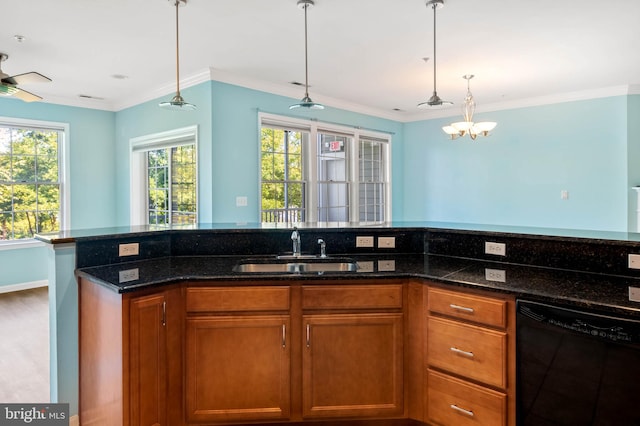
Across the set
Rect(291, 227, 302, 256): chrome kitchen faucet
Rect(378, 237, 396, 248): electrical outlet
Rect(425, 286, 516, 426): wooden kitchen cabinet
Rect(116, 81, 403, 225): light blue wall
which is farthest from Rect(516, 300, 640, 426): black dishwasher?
Rect(116, 81, 403, 225): light blue wall

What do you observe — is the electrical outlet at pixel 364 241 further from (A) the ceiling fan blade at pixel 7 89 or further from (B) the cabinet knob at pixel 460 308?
(A) the ceiling fan blade at pixel 7 89

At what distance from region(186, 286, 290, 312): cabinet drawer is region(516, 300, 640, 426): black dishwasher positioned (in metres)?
1.19

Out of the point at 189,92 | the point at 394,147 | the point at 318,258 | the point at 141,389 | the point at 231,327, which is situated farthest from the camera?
the point at 394,147

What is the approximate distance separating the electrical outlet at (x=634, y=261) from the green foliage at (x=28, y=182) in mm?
6532

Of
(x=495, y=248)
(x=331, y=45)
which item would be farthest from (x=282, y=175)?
(x=495, y=248)

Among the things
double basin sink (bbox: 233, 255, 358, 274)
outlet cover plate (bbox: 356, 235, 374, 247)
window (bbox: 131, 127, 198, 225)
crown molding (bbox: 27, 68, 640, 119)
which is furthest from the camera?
window (bbox: 131, 127, 198, 225)

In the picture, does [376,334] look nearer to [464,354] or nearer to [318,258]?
[464,354]

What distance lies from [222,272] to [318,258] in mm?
661

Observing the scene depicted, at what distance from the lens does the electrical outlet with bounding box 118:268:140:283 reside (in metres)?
2.00

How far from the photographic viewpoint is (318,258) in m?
2.60

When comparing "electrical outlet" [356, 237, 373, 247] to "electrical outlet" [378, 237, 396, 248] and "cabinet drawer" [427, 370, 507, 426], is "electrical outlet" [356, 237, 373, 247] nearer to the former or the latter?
"electrical outlet" [378, 237, 396, 248]

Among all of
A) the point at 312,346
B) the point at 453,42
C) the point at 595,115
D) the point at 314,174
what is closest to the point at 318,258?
the point at 312,346

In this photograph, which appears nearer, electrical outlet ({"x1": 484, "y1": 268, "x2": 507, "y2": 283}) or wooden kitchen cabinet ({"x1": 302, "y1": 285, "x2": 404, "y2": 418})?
electrical outlet ({"x1": 484, "y1": 268, "x2": 507, "y2": 283})

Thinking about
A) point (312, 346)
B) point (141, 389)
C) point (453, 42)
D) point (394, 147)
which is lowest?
point (141, 389)
